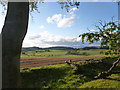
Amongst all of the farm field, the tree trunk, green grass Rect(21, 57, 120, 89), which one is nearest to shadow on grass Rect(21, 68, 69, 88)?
green grass Rect(21, 57, 120, 89)

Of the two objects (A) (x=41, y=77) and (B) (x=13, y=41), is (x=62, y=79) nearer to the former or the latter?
(A) (x=41, y=77)

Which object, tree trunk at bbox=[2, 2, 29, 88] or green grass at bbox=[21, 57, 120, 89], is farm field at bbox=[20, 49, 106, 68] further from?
tree trunk at bbox=[2, 2, 29, 88]

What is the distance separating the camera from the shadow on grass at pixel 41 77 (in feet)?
29.7

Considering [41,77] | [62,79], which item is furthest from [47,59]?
[62,79]

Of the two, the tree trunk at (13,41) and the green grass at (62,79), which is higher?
the tree trunk at (13,41)

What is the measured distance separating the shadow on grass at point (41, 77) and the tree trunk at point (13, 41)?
320 centimetres

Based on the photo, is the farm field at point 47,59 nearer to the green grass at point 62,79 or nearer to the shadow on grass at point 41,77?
the green grass at point 62,79

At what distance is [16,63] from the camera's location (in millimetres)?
5895

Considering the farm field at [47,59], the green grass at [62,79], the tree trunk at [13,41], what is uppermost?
the tree trunk at [13,41]

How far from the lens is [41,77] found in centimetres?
1009

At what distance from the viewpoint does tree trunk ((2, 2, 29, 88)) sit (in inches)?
221

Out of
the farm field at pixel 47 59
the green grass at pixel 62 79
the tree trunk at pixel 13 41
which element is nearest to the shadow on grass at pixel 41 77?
the green grass at pixel 62 79

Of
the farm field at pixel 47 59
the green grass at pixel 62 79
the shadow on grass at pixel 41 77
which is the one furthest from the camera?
the farm field at pixel 47 59

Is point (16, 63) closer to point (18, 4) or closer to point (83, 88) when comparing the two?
point (18, 4)
